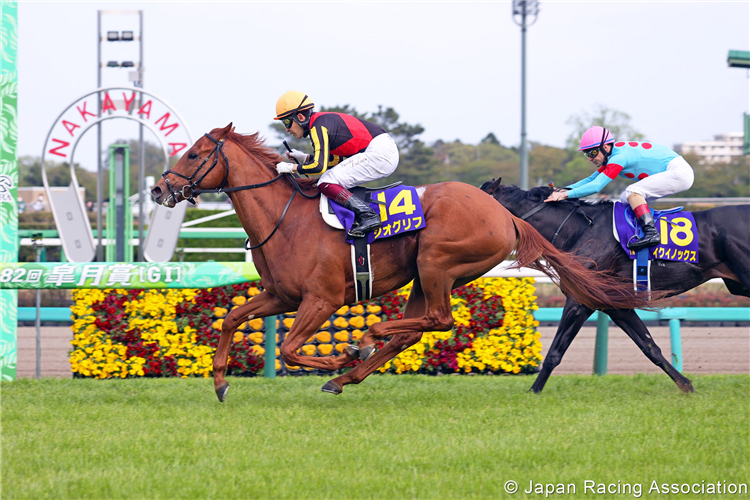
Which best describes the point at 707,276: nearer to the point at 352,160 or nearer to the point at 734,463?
the point at 734,463

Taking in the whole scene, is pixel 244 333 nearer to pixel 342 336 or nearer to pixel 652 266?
pixel 342 336

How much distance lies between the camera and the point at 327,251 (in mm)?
4629

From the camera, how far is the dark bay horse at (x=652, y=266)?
5277mm

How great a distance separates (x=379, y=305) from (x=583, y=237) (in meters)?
1.80

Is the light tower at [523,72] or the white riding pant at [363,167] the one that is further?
the light tower at [523,72]

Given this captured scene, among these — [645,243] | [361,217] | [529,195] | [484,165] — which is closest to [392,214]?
[361,217]

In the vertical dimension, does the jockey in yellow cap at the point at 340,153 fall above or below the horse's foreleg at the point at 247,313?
above

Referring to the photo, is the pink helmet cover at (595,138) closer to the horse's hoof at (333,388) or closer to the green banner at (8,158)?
the horse's hoof at (333,388)

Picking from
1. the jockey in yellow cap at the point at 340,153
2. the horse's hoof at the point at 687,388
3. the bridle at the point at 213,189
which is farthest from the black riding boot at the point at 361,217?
the horse's hoof at the point at 687,388

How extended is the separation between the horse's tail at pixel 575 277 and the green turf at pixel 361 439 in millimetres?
655

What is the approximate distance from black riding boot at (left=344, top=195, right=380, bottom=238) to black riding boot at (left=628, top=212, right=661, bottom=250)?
1946 millimetres

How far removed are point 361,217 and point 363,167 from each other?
0.35m

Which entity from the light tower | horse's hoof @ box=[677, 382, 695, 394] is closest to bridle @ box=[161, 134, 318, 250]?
horse's hoof @ box=[677, 382, 695, 394]

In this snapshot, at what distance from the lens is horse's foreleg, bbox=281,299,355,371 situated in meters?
4.50
